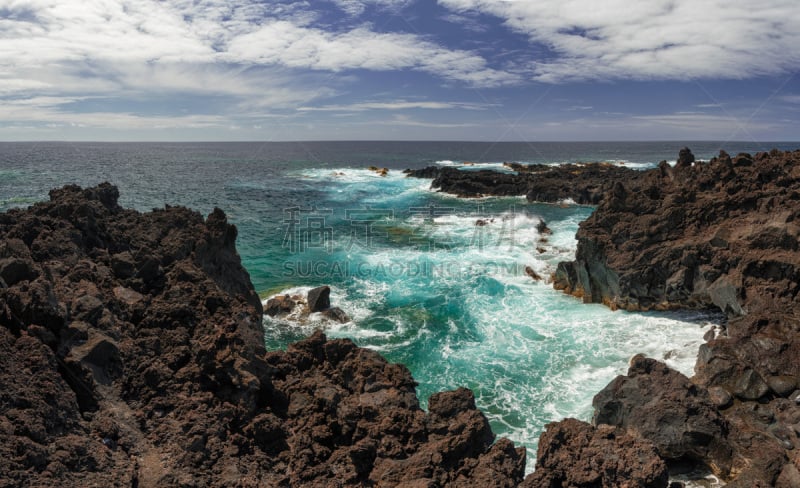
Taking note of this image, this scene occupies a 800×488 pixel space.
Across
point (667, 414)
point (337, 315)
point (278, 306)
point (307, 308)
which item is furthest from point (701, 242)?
point (278, 306)

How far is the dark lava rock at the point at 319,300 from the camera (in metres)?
22.3

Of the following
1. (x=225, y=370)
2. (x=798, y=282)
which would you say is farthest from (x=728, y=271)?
(x=225, y=370)

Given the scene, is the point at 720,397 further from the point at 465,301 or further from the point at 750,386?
the point at 465,301

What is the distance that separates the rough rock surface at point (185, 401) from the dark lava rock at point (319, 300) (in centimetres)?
953

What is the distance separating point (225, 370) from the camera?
9.48 meters

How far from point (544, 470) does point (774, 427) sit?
7496 mm

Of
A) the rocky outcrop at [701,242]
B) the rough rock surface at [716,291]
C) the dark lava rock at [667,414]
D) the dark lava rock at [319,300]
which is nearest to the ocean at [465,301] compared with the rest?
the dark lava rock at [319,300]

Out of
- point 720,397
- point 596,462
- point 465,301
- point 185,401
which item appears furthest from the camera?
point 465,301

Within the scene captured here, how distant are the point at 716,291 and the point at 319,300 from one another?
1718 cm

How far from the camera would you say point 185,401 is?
336 inches

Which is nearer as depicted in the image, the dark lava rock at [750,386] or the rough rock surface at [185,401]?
the rough rock surface at [185,401]

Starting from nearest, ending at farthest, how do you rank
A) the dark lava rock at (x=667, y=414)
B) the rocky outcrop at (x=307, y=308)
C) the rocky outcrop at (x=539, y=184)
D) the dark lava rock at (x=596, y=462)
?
the dark lava rock at (x=596, y=462)
the dark lava rock at (x=667, y=414)
the rocky outcrop at (x=307, y=308)
the rocky outcrop at (x=539, y=184)

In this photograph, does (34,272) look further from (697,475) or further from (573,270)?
(573,270)

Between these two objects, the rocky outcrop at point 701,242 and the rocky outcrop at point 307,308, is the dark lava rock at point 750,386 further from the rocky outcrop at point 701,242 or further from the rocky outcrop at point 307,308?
the rocky outcrop at point 307,308
